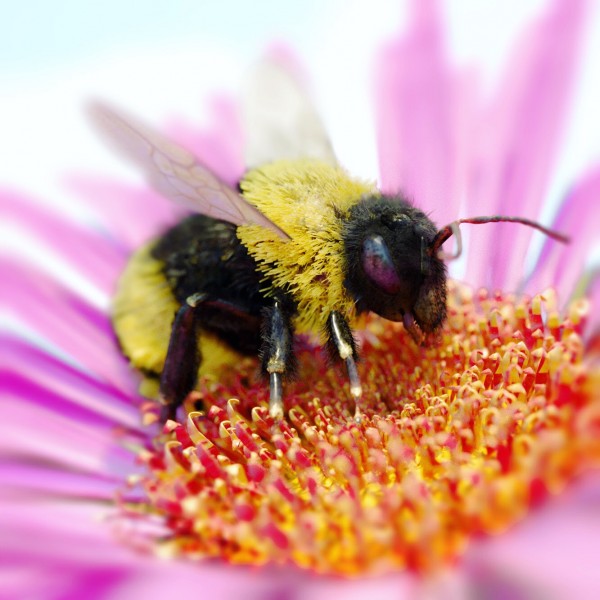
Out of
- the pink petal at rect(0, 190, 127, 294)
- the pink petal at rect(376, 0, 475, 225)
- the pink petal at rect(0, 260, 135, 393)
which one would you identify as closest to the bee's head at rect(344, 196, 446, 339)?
the pink petal at rect(376, 0, 475, 225)

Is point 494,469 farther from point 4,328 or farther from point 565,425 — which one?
point 4,328

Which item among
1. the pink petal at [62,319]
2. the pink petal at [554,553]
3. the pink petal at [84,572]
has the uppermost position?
the pink petal at [62,319]

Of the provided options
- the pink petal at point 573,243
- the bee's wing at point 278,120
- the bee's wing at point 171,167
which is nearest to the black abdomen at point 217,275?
the bee's wing at point 171,167

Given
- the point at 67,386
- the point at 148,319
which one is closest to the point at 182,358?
the point at 148,319

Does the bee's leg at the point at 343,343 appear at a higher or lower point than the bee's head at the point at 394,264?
lower

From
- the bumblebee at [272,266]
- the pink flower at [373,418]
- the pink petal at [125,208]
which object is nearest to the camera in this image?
the pink flower at [373,418]

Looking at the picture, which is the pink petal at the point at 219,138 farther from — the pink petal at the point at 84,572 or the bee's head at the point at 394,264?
the pink petal at the point at 84,572
